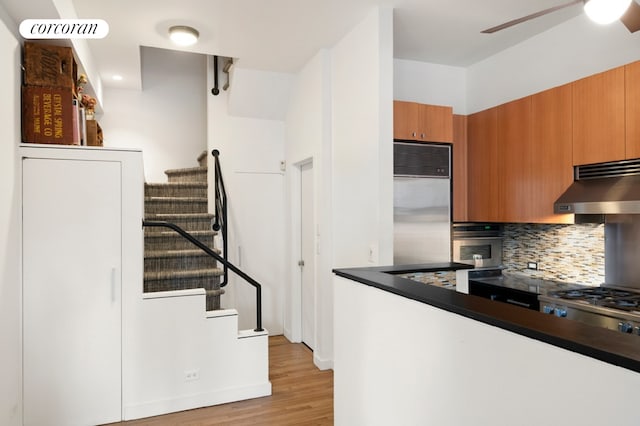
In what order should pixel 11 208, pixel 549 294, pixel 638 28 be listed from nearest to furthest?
pixel 638 28, pixel 11 208, pixel 549 294

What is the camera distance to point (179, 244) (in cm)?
409

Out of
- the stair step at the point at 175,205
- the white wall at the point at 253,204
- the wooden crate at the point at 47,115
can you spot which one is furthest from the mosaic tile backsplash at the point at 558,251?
the wooden crate at the point at 47,115

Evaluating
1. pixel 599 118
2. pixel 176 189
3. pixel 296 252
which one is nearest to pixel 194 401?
pixel 296 252

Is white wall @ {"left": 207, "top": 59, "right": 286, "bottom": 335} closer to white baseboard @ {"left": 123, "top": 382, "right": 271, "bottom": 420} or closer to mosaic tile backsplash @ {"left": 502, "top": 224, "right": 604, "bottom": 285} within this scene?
white baseboard @ {"left": 123, "top": 382, "right": 271, "bottom": 420}

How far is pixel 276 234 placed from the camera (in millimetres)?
4859

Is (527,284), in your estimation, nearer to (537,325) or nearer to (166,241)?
(537,325)

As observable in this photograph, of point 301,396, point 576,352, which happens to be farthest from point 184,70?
point 576,352

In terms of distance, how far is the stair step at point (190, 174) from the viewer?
5.17 m

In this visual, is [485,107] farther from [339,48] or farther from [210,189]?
[210,189]

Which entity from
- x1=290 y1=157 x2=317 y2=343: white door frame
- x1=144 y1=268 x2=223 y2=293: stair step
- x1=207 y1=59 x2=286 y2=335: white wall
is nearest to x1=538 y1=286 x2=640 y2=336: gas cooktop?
x1=290 y1=157 x2=317 y2=343: white door frame

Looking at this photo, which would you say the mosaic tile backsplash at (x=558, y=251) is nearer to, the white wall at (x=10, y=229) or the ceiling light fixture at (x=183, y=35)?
the ceiling light fixture at (x=183, y=35)

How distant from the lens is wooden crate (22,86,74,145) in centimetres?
262

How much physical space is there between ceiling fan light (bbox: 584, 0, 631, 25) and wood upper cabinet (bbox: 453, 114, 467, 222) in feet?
6.97

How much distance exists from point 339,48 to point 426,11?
0.83 metres
